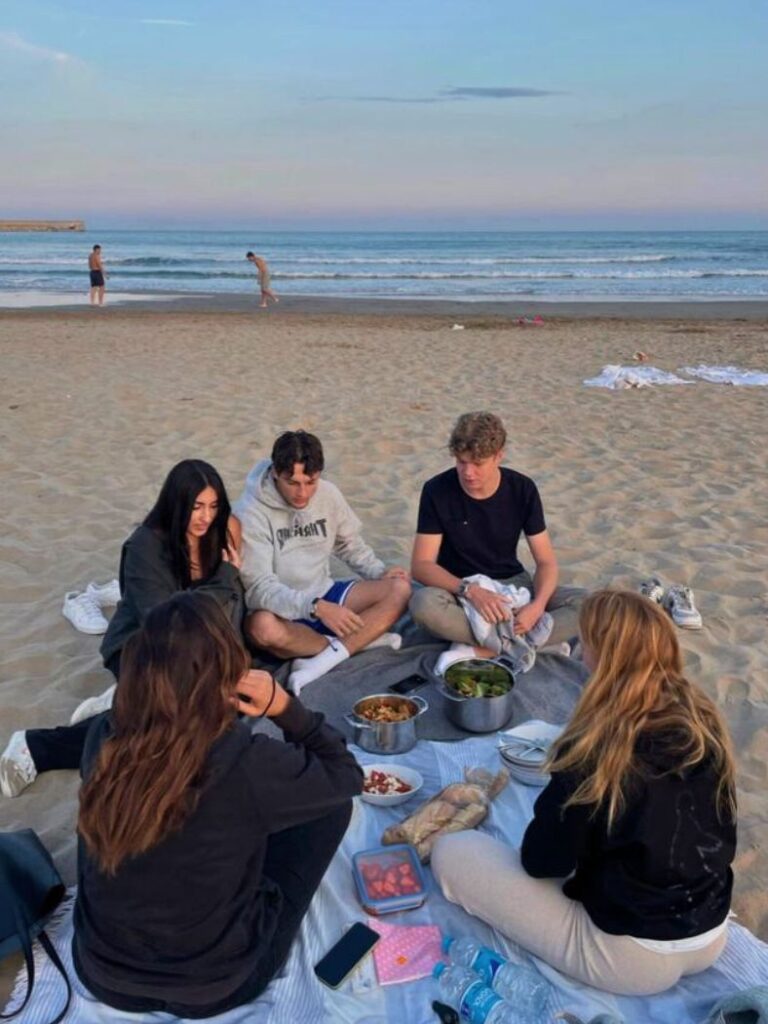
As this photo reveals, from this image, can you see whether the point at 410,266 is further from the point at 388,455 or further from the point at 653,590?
the point at 653,590

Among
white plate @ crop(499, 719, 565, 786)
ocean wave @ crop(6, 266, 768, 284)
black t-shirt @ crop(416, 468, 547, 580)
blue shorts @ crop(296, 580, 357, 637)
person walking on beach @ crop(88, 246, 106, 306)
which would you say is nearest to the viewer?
white plate @ crop(499, 719, 565, 786)

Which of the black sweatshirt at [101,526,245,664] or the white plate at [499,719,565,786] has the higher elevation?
the black sweatshirt at [101,526,245,664]

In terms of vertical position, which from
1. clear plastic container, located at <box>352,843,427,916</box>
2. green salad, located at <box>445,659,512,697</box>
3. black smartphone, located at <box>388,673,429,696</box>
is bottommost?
black smartphone, located at <box>388,673,429,696</box>

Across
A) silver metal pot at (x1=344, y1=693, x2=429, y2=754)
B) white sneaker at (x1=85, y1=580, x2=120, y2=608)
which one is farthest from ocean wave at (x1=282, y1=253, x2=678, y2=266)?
silver metal pot at (x1=344, y1=693, x2=429, y2=754)

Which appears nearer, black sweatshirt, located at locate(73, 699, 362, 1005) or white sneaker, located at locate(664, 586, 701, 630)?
black sweatshirt, located at locate(73, 699, 362, 1005)

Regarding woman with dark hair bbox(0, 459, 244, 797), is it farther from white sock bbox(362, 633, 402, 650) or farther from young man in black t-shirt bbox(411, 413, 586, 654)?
young man in black t-shirt bbox(411, 413, 586, 654)

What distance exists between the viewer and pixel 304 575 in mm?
4281

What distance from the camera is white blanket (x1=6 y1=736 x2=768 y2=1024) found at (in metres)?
2.24

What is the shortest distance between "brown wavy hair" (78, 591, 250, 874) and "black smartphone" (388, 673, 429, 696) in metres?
2.08

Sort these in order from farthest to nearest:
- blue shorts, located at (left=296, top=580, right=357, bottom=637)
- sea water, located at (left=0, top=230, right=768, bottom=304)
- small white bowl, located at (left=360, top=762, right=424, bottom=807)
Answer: sea water, located at (left=0, top=230, right=768, bottom=304)
blue shorts, located at (left=296, top=580, right=357, bottom=637)
small white bowl, located at (left=360, top=762, right=424, bottom=807)

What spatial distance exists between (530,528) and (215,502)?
1.57m

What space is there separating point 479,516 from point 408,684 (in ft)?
2.95

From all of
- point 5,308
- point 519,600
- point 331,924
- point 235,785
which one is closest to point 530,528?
point 519,600

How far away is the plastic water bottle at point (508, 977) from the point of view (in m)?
2.24
